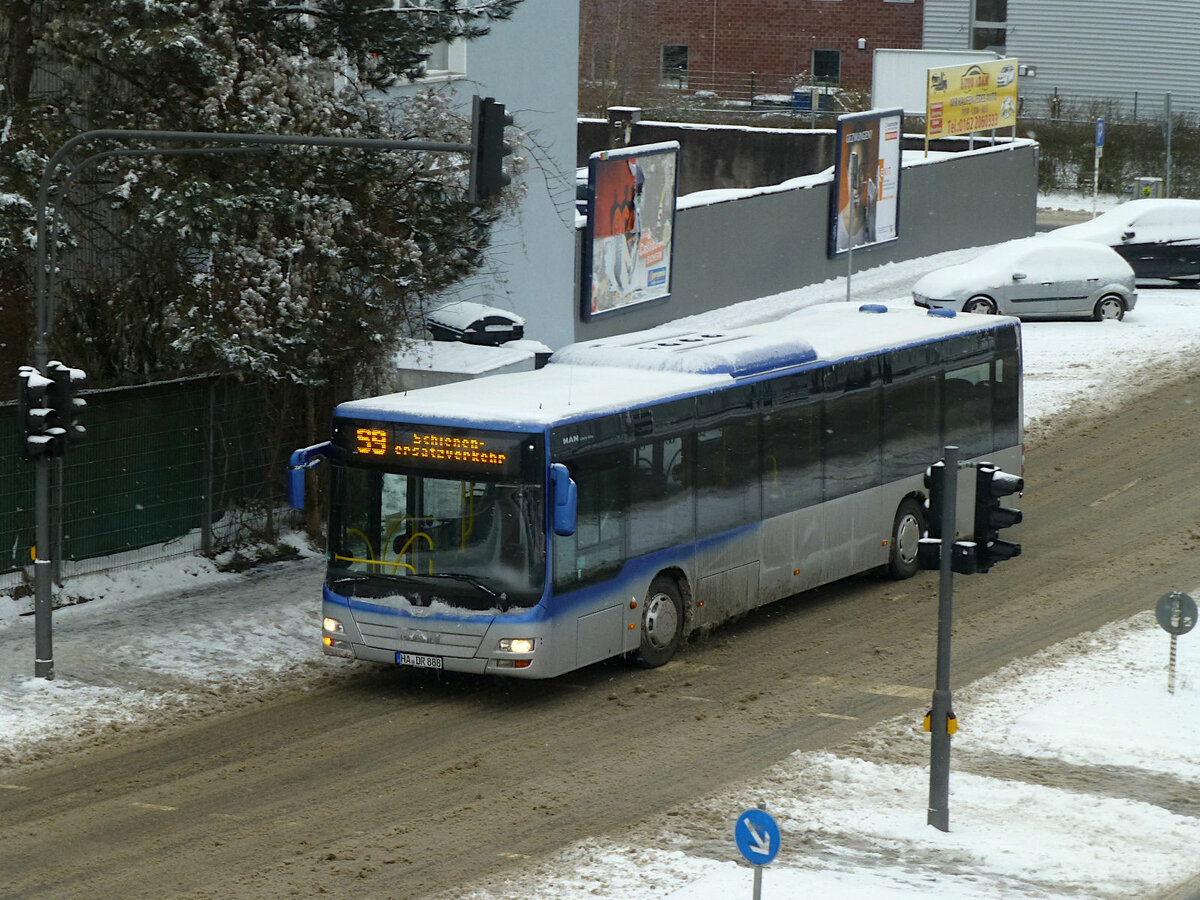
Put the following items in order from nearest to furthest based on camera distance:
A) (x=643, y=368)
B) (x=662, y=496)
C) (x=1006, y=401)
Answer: (x=662, y=496) < (x=643, y=368) < (x=1006, y=401)

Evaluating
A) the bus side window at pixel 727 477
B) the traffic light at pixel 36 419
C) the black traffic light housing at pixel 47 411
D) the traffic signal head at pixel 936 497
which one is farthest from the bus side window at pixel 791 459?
the traffic light at pixel 36 419

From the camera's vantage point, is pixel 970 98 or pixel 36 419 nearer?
pixel 36 419

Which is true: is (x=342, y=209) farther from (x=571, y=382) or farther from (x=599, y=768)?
(x=599, y=768)

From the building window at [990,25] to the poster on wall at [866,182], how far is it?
27.6 meters

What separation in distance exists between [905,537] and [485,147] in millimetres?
7516

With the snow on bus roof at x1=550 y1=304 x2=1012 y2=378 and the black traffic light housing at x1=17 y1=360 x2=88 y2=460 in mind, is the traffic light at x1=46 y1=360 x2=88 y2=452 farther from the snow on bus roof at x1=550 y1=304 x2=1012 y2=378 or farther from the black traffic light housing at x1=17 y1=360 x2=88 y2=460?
the snow on bus roof at x1=550 y1=304 x2=1012 y2=378

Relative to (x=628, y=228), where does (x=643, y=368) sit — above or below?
below

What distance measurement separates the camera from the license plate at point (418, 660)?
592 inches

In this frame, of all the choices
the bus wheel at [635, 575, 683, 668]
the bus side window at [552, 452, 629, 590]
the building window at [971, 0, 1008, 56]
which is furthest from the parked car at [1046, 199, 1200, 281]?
the building window at [971, 0, 1008, 56]

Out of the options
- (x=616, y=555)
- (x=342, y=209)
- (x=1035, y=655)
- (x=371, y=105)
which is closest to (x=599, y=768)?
(x=616, y=555)

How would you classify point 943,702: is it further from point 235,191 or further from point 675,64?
point 675,64

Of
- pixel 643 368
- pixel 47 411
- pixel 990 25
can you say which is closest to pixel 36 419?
pixel 47 411

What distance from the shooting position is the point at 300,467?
15.5 m

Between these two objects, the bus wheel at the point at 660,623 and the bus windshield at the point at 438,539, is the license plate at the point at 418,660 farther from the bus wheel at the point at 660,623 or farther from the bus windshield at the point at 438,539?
the bus wheel at the point at 660,623
